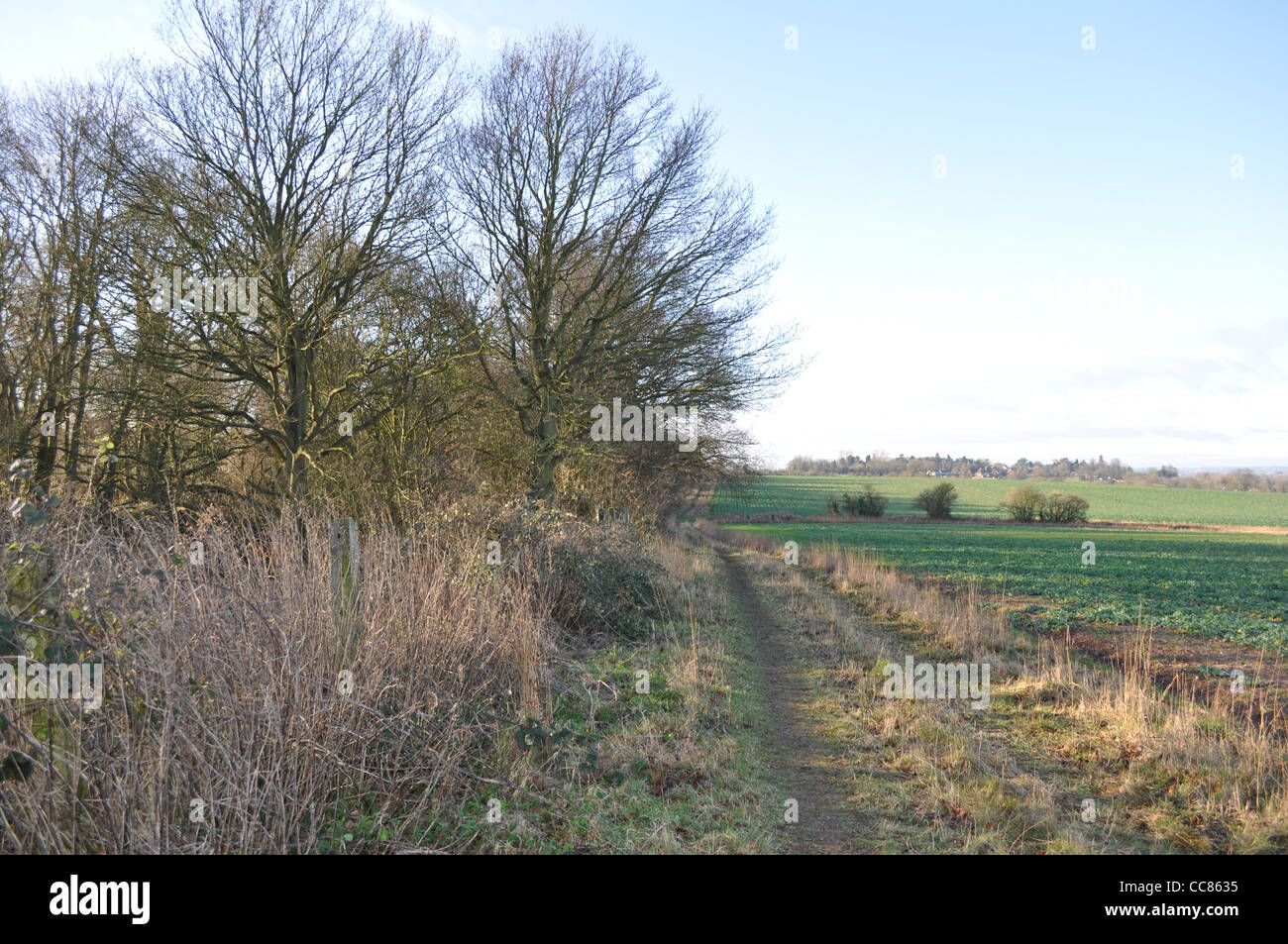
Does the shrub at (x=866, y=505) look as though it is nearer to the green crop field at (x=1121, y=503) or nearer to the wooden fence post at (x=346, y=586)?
the green crop field at (x=1121, y=503)

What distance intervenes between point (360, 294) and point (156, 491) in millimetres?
5447

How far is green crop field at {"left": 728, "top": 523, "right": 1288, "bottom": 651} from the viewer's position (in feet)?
49.9

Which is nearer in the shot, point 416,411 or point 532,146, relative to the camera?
point 416,411

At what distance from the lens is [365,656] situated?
4.75 meters

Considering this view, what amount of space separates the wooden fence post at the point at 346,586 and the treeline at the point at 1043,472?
11090 centimetres

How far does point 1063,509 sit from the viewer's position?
196ft

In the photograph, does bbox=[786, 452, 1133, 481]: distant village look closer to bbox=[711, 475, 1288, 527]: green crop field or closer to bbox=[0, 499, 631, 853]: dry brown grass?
bbox=[711, 475, 1288, 527]: green crop field

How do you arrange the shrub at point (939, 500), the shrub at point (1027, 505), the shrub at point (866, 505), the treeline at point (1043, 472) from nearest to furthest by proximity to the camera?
the shrub at point (1027, 505) < the shrub at point (939, 500) < the shrub at point (866, 505) < the treeline at point (1043, 472)

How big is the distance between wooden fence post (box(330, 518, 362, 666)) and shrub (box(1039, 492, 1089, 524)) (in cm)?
6545

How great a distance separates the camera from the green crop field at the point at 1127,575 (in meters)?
15.2

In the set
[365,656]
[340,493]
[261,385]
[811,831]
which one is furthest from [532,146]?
[811,831]

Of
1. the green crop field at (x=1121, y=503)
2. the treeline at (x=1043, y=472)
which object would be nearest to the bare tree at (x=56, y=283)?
the green crop field at (x=1121, y=503)

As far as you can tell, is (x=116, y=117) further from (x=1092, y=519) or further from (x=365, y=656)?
(x=1092, y=519)

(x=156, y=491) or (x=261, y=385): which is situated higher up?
(x=261, y=385)
